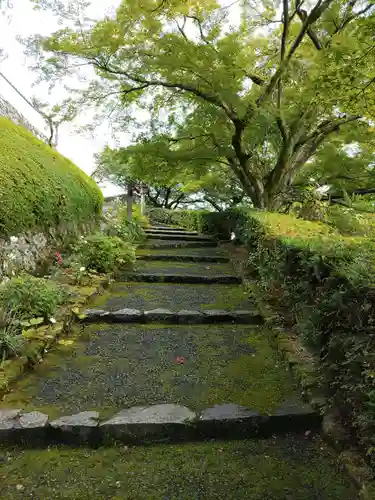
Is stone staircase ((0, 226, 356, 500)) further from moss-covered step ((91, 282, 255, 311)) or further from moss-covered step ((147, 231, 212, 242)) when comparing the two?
moss-covered step ((147, 231, 212, 242))

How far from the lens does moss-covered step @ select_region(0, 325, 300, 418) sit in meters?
2.30

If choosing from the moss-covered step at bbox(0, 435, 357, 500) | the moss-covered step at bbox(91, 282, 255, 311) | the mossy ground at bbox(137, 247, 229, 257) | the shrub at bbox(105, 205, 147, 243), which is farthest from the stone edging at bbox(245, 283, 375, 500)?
the shrub at bbox(105, 205, 147, 243)

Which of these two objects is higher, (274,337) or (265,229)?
(265,229)

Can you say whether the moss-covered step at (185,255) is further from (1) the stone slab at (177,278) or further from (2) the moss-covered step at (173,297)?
(2) the moss-covered step at (173,297)

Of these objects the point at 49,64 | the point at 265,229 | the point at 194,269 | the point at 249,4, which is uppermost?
the point at 249,4

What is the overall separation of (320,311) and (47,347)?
222 centimetres

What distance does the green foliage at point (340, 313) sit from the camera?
1751 mm

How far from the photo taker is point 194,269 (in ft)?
18.7

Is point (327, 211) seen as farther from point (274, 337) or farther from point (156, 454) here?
point (156, 454)

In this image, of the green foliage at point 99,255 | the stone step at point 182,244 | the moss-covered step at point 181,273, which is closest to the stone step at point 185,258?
the moss-covered step at point 181,273

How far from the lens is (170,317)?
3680 millimetres

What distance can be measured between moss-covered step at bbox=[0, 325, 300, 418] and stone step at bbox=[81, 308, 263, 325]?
0.15 metres

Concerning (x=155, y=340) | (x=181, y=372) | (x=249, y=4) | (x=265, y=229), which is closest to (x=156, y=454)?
(x=181, y=372)

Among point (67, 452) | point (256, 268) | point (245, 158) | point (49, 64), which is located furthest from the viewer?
point (245, 158)
